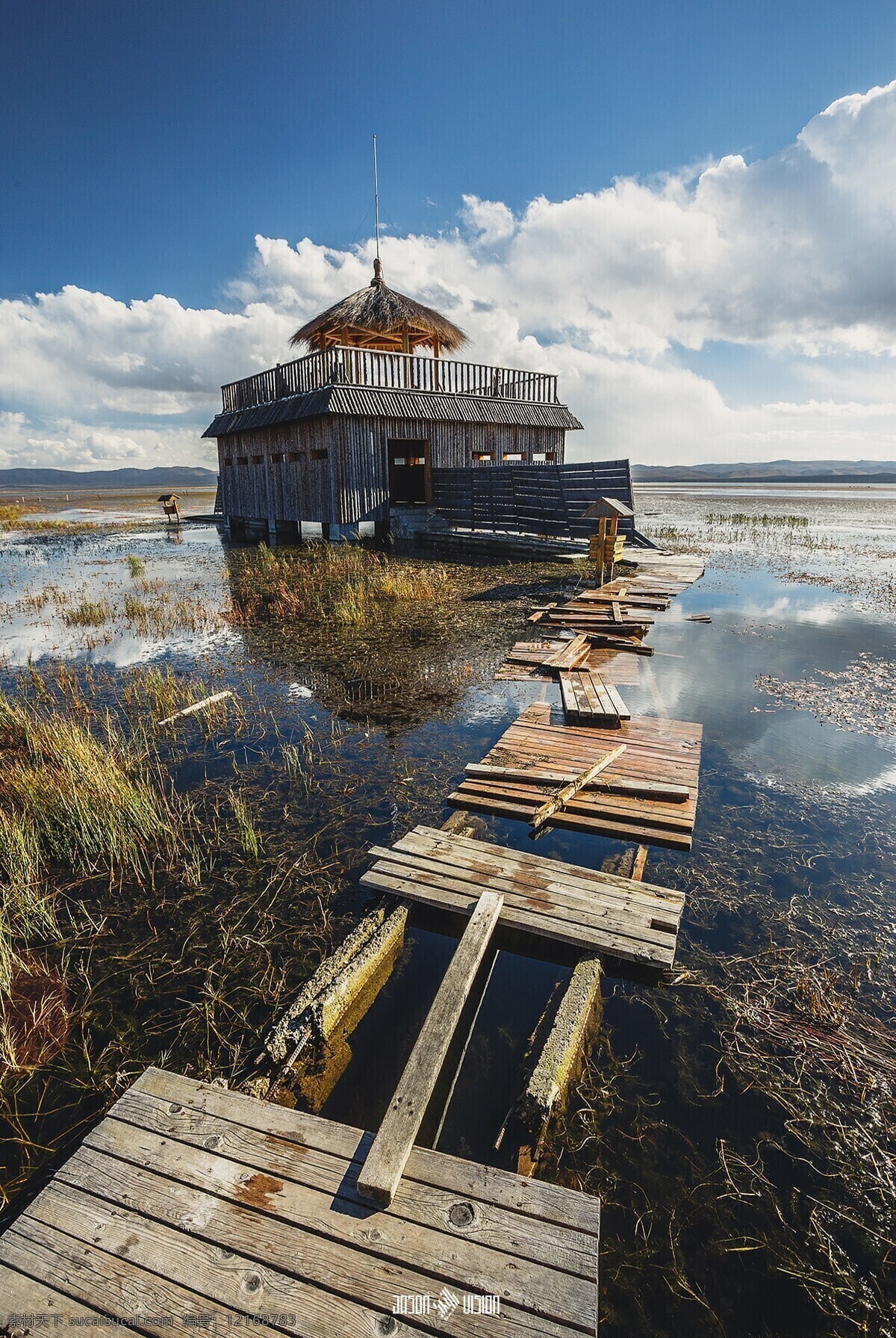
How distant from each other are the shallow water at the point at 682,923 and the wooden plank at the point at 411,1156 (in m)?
0.36

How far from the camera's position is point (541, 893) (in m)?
4.30

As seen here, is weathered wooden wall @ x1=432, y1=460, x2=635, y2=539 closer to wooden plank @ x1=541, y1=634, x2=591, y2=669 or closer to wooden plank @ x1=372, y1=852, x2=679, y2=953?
wooden plank @ x1=541, y1=634, x2=591, y2=669

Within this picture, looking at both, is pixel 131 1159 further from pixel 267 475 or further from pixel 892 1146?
pixel 267 475

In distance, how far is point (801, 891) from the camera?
180 inches

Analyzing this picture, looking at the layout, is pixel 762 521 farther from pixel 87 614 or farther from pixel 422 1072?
Answer: pixel 422 1072

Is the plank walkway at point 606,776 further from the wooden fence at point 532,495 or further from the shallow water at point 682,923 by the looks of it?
the wooden fence at point 532,495

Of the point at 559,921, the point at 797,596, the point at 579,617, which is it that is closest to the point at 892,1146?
the point at 559,921

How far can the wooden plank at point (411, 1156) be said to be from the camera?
7.91 ft

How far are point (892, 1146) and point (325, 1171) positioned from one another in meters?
2.55

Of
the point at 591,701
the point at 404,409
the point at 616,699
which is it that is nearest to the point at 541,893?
the point at 591,701

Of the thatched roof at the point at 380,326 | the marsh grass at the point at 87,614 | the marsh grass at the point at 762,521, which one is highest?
the thatched roof at the point at 380,326

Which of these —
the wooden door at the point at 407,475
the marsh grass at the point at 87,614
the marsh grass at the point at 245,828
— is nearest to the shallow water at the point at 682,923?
the marsh grass at the point at 245,828

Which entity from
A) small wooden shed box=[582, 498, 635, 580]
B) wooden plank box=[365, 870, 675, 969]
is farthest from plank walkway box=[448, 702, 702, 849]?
small wooden shed box=[582, 498, 635, 580]

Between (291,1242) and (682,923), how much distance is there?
2956 mm
